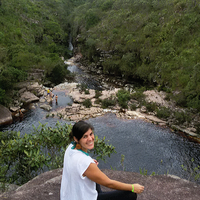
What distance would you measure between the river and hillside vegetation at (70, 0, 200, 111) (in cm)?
598

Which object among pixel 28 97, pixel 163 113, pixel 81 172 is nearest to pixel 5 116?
pixel 28 97

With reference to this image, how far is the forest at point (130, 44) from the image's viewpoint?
22203 millimetres

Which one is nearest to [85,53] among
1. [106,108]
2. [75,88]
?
[75,88]

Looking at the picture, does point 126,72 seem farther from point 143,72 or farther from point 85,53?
point 85,53

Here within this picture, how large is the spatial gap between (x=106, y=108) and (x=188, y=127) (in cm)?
893

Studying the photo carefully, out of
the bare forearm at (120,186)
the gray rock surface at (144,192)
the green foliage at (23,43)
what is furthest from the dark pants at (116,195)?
the green foliage at (23,43)

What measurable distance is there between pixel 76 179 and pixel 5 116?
18.1 metres

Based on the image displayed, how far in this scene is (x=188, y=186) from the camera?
4.84 metres

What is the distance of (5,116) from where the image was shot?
17.9m

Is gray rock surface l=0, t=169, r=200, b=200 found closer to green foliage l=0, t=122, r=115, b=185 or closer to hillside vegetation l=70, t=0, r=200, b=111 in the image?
green foliage l=0, t=122, r=115, b=185

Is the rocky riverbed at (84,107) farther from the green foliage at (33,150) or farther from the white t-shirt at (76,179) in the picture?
the white t-shirt at (76,179)

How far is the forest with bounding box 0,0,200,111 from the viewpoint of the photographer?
2220cm

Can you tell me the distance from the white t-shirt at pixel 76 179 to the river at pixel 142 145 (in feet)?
28.4

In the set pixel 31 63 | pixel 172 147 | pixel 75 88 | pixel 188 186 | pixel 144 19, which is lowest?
pixel 172 147
